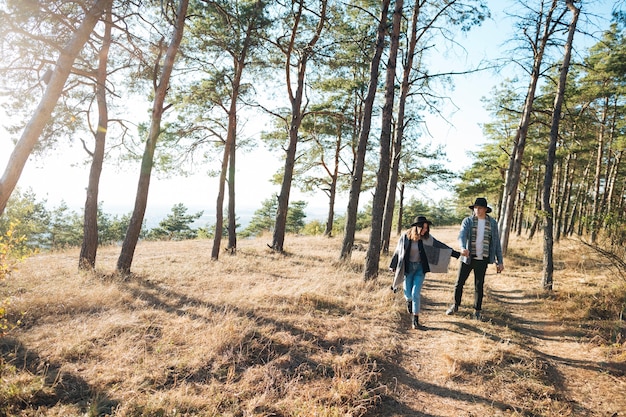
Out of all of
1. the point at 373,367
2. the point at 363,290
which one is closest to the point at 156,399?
the point at 373,367

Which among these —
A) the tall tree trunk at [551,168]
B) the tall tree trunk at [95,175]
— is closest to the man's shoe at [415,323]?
the tall tree trunk at [551,168]

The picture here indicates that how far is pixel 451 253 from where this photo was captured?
580 centimetres

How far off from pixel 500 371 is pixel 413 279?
2019mm

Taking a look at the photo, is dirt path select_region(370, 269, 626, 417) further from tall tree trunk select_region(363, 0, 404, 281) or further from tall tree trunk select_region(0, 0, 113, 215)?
tall tree trunk select_region(0, 0, 113, 215)

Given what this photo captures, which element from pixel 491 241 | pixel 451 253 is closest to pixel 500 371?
pixel 451 253

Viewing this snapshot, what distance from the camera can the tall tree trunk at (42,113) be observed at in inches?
188

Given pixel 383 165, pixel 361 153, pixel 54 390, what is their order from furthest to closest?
pixel 361 153 < pixel 383 165 < pixel 54 390

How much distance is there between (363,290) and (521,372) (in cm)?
336

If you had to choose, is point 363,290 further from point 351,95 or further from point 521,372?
point 351,95

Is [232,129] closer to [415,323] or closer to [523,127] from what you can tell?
[415,323]

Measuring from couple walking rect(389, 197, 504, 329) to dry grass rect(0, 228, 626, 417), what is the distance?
556 mm

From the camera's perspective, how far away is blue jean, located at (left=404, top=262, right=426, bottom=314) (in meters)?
5.36

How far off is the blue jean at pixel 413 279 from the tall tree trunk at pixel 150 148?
21.3 feet

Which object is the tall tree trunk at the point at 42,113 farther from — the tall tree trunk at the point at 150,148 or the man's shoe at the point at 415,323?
the man's shoe at the point at 415,323
